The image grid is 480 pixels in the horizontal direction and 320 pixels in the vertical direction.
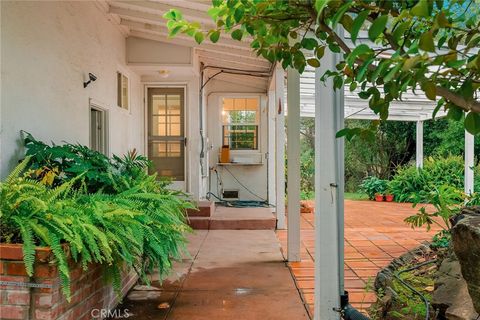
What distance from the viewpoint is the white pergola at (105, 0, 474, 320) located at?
1672 mm

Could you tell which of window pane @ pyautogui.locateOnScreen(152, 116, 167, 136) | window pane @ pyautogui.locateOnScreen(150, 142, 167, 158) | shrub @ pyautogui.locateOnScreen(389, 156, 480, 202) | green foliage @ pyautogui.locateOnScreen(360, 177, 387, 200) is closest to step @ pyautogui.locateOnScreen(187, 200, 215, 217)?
window pane @ pyautogui.locateOnScreen(150, 142, 167, 158)

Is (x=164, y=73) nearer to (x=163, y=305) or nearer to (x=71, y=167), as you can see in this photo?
(x=71, y=167)

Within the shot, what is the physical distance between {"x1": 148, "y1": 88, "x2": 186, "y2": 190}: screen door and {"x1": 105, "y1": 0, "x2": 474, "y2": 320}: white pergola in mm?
865

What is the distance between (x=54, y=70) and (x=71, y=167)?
3.13ft

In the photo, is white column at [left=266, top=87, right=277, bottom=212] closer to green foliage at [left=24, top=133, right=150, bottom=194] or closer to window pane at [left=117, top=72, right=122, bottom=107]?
window pane at [left=117, top=72, right=122, bottom=107]

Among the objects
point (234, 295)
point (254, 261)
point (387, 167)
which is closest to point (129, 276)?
point (234, 295)

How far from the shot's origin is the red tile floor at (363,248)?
8.98 ft

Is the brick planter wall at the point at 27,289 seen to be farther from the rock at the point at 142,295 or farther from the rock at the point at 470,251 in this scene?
the rock at the point at 470,251

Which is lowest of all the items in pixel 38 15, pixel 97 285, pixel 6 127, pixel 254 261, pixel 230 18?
pixel 254 261

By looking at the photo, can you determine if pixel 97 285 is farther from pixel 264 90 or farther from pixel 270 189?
pixel 264 90

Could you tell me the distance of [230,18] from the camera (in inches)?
44.9

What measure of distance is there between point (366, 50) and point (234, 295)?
2.23 metres

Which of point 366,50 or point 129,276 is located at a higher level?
point 366,50

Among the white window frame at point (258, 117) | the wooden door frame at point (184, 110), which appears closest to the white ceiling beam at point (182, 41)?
the wooden door frame at point (184, 110)
